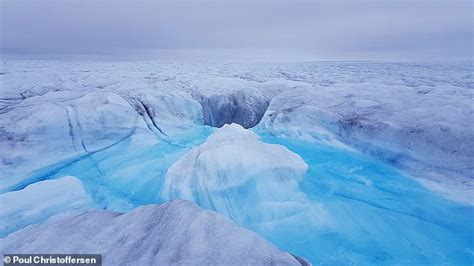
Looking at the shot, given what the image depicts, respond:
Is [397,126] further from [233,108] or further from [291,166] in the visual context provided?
[233,108]

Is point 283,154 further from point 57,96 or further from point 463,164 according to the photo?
point 57,96

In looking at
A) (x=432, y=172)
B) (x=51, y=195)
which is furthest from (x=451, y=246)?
(x=51, y=195)

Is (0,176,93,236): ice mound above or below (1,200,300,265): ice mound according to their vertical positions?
below

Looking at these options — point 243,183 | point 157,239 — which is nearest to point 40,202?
point 157,239

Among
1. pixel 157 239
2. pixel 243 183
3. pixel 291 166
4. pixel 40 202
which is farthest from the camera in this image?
pixel 291 166

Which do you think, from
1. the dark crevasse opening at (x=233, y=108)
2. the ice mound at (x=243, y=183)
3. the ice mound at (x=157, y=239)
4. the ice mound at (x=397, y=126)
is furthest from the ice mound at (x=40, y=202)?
the dark crevasse opening at (x=233, y=108)

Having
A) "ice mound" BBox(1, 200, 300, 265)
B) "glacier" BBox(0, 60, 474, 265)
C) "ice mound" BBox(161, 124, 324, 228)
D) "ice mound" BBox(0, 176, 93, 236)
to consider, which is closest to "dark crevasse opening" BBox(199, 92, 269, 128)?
"glacier" BBox(0, 60, 474, 265)

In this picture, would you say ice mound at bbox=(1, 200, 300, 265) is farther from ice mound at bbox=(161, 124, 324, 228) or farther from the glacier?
ice mound at bbox=(161, 124, 324, 228)
